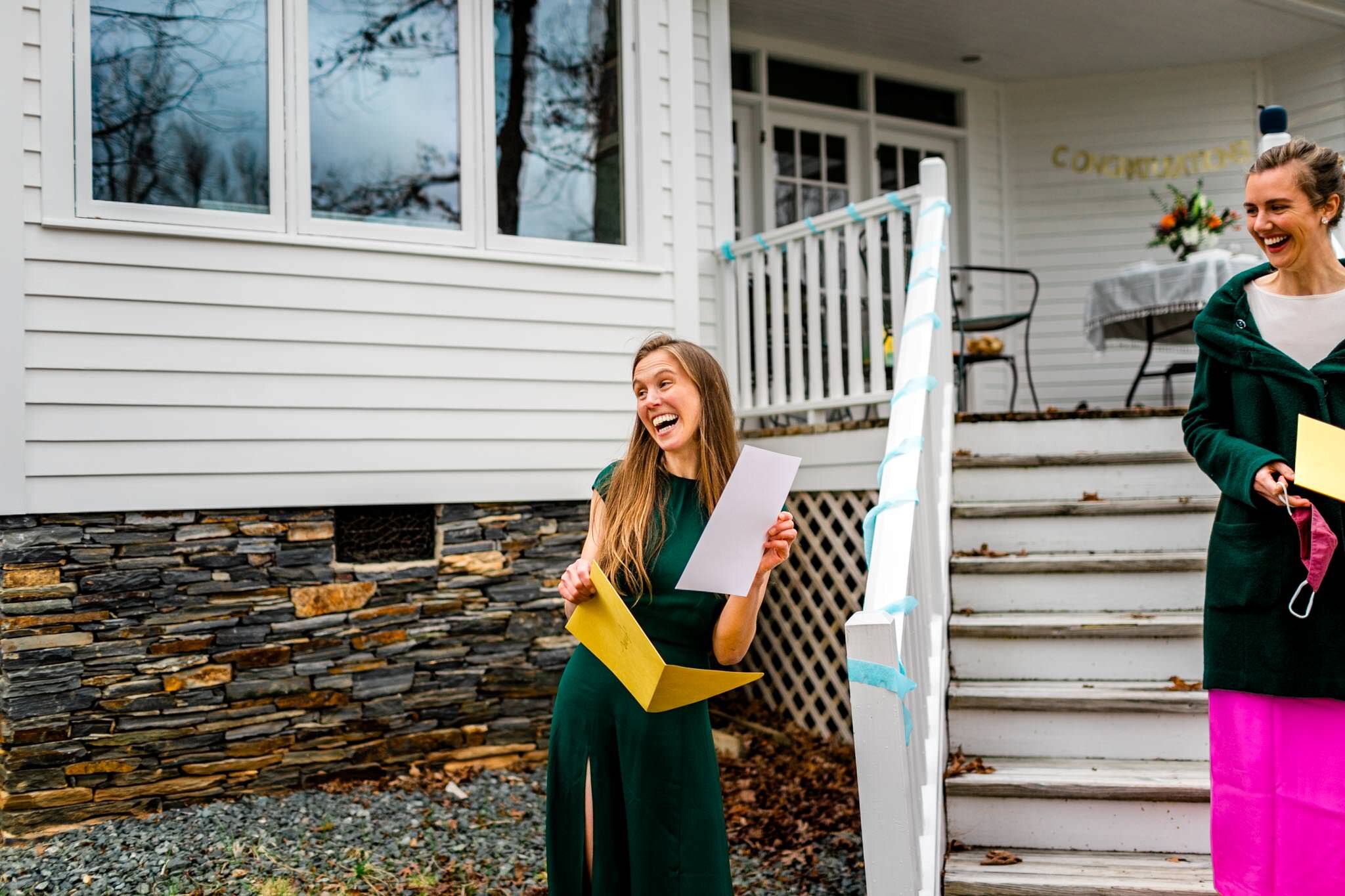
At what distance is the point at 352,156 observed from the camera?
415cm

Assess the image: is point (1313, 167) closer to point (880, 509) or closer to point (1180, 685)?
point (880, 509)

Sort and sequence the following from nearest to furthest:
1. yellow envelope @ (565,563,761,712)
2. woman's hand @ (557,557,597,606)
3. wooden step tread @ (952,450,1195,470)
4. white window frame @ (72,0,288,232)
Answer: yellow envelope @ (565,563,761,712), woman's hand @ (557,557,597,606), white window frame @ (72,0,288,232), wooden step tread @ (952,450,1195,470)

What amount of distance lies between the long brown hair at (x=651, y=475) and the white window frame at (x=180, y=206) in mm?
2566

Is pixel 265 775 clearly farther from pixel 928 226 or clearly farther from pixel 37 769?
pixel 928 226

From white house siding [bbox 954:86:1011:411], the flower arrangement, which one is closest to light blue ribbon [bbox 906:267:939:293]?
the flower arrangement

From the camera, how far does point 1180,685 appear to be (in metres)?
3.02

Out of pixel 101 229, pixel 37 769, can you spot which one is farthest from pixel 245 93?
pixel 37 769

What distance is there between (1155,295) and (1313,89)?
2.69m

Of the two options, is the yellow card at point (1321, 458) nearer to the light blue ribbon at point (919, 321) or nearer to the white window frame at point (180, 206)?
the light blue ribbon at point (919, 321)

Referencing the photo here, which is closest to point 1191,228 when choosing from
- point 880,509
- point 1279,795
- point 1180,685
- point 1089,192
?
point 1089,192

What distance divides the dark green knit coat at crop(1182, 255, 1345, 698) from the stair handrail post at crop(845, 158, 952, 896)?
58cm

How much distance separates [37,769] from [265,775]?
0.74 meters

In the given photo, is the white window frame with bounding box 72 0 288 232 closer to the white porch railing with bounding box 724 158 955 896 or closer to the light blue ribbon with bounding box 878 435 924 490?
the white porch railing with bounding box 724 158 955 896

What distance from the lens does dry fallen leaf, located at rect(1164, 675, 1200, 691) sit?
2996 millimetres
